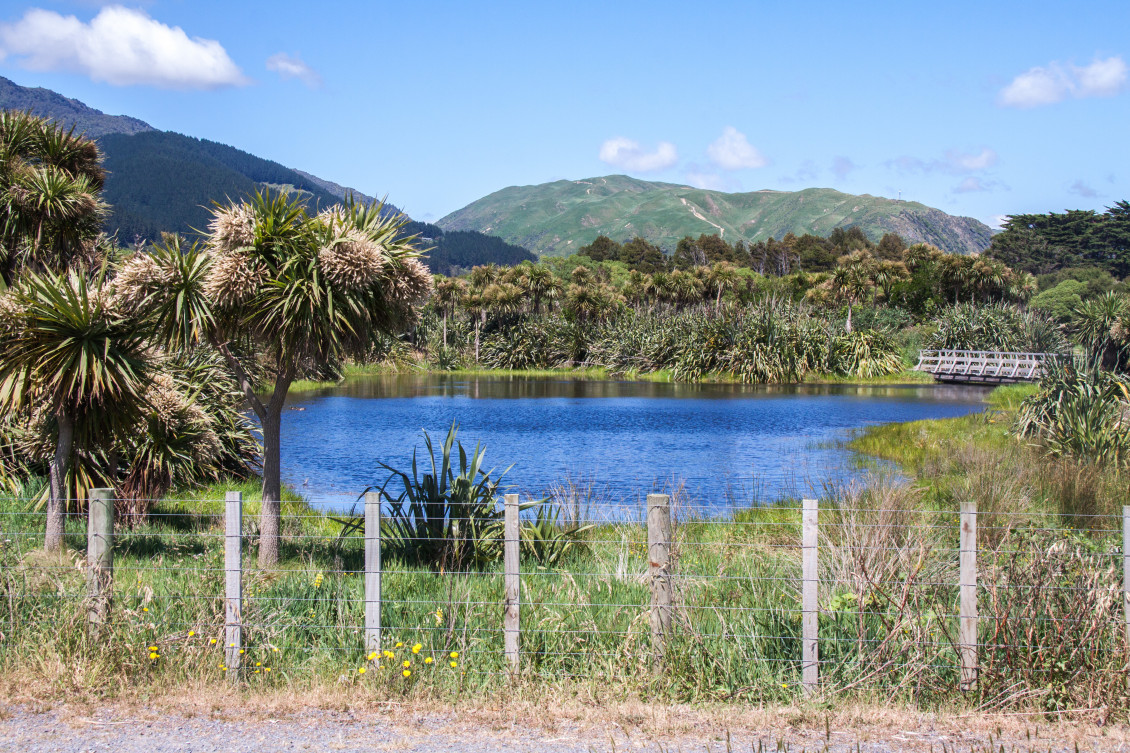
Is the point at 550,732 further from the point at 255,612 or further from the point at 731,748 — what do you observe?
the point at 255,612

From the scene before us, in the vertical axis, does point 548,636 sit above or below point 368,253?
below

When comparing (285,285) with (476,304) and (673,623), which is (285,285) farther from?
(476,304)

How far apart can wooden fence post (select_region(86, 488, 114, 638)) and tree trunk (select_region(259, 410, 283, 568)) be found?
2333mm

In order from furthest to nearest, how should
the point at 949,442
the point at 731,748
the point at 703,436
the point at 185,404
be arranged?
the point at 703,436
the point at 949,442
the point at 185,404
the point at 731,748

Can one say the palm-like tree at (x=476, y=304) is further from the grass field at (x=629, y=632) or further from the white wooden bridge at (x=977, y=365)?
the grass field at (x=629, y=632)

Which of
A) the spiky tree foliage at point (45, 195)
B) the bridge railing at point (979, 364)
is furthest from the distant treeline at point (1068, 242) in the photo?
the spiky tree foliage at point (45, 195)

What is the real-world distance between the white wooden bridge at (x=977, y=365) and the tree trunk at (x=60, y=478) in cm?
4444

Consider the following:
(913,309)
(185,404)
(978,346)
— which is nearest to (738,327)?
(978,346)

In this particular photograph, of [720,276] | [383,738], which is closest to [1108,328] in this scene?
[383,738]

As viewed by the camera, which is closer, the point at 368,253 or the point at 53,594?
the point at 53,594

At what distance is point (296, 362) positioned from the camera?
30.4 feet

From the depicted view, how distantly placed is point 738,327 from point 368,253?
1659 inches

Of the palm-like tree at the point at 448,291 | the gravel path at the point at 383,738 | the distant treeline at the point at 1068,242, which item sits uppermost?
the distant treeline at the point at 1068,242

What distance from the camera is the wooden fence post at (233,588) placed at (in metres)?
5.99
